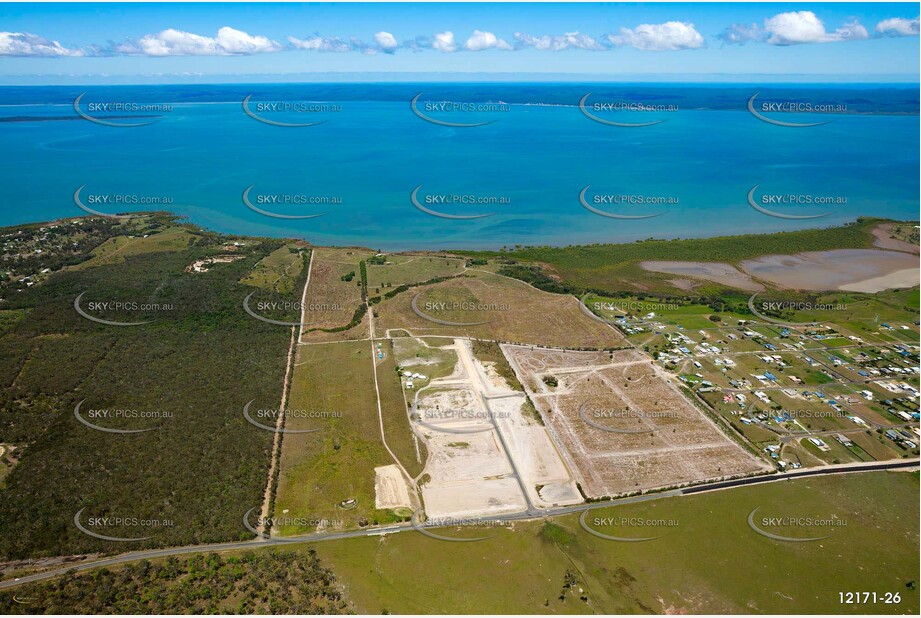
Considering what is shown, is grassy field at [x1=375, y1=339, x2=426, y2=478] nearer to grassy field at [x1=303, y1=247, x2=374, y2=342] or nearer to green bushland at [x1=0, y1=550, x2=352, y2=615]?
grassy field at [x1=303, y1=247, x2=374, y2=342]

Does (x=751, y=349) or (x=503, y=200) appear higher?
(x=503, y=200)

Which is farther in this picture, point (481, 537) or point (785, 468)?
point (785, 468)

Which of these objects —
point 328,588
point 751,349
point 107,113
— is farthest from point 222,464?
point 107,113

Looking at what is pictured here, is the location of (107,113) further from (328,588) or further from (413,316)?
(328,588)

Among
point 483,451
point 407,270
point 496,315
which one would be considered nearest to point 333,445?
point 483,451

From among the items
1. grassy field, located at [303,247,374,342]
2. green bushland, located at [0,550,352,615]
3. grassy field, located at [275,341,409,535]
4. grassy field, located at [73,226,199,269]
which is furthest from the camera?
grassy field, located at [73,226,199,269]

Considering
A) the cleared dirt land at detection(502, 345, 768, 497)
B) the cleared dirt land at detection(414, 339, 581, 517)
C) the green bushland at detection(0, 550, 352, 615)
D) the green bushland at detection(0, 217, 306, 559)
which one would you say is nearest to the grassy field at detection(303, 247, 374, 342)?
the green bushland at detection(0, 217, 306, 559)
